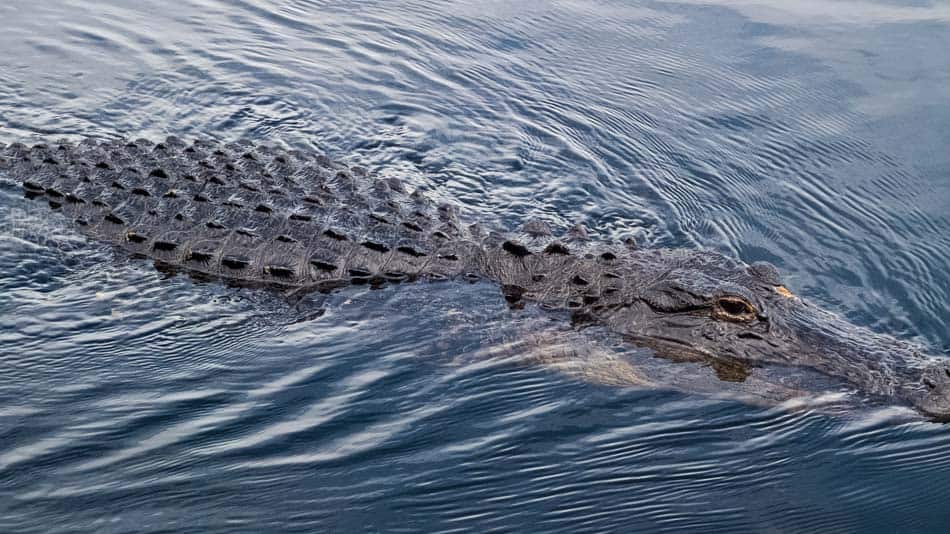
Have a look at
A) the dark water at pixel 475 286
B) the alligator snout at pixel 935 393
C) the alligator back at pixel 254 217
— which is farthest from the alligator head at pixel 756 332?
the alligator back at pixel 254 217

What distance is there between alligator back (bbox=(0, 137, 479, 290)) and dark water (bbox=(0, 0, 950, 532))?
0.71 feet

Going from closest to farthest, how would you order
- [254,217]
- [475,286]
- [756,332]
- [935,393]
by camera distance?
[935,393], [756,332], [475,286], [254,217]

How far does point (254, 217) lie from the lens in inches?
273

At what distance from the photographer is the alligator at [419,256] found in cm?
611

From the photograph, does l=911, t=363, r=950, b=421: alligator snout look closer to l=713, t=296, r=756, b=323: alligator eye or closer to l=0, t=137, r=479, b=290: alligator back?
l=713, t=296, r=756, b=323: alligator eye

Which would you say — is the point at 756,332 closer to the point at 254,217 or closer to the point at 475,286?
the point at 475,286

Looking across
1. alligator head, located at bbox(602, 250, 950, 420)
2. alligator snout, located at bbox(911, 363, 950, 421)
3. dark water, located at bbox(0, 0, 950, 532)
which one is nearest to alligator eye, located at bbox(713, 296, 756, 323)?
alligator head, located at bbox(602, 250, 950, 420)

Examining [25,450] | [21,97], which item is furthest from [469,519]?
[21,97]

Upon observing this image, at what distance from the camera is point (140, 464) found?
5191mm

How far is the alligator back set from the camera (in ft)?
22.2

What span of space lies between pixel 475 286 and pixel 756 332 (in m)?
1.95

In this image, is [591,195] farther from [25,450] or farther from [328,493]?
[25,450]

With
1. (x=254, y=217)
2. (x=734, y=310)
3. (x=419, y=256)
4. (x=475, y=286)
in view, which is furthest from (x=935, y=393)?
(x=254, y=217)

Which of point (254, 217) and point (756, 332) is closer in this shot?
point (756, 332)
